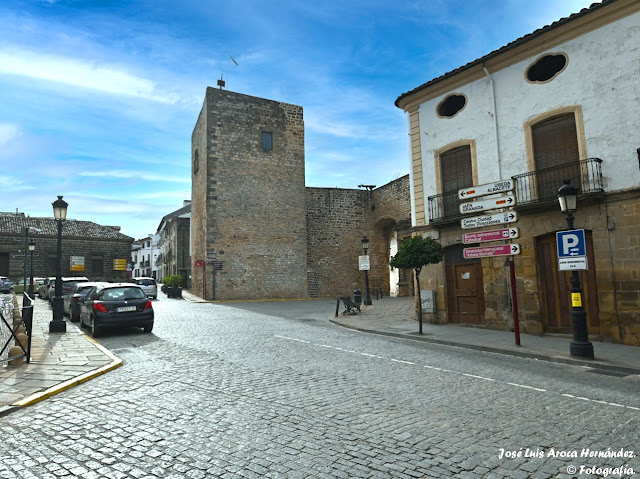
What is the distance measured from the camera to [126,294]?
11.2 m

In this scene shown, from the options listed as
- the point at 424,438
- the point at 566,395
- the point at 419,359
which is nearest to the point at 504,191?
the point at 419,359

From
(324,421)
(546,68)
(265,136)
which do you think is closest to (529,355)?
(324,421)

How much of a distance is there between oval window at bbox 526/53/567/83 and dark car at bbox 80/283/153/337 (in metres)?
12.2

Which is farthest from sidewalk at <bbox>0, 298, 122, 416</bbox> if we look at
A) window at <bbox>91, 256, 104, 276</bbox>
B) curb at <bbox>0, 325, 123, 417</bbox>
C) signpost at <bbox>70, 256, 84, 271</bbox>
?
window at <bbox>91, 256, 104, 276</bbox>

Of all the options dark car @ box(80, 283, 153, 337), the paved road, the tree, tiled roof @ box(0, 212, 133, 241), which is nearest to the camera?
the paved road

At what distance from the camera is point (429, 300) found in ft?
45.6

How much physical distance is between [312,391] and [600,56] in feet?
35.3

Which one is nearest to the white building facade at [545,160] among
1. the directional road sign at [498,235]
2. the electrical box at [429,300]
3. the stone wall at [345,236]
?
the electrical box at [429,300]

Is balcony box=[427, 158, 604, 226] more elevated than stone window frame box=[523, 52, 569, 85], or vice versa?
stone window frame box=[523, 52, 569, 85]

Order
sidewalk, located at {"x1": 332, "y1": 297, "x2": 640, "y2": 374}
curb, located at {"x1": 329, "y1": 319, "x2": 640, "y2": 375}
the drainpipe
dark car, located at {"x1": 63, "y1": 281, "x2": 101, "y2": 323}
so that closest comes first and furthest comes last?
curb, located at {"x1": 329, "y1": 319, "x2": 640, "y2": 375}, sidewalk, located at {"x1": 332, "y1": 297, "x2": 640, "y2": 374}, the drainpipe, dark car, located at {"x1": 63, "y1": 281, "x2": 101, "y2": 323}

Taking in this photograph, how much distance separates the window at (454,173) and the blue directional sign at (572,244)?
178 inches

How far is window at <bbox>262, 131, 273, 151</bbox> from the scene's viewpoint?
2821cm

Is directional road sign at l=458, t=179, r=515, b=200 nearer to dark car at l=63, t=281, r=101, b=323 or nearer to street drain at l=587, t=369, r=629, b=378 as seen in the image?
street drain at l=587, t=369, r=629, b=378

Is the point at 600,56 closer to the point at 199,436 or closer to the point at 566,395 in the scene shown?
the point at 566,395
